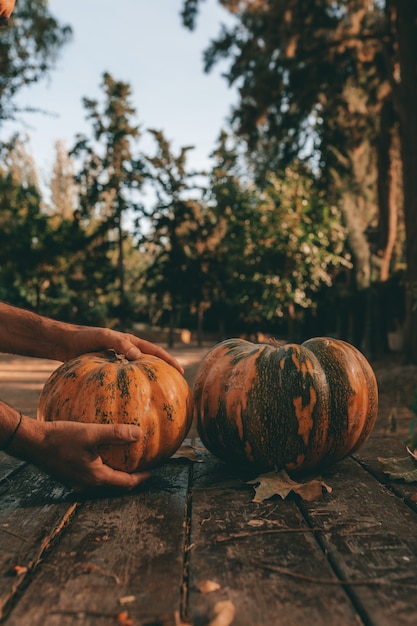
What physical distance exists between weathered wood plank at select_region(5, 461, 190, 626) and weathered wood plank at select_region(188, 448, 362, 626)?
56 millimetres

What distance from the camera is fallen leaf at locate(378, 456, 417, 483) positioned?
1931 millimetres

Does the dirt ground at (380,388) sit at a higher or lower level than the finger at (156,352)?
lower

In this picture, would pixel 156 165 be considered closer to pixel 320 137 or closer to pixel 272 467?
pixel 320 137

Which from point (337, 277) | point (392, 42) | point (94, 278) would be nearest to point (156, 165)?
point (94, 278)

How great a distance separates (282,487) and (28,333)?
1.19 metres

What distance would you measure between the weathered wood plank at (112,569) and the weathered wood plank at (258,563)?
6 centimetres

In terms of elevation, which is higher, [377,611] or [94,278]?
[94,278]

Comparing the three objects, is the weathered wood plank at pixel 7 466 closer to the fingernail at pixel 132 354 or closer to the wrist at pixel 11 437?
the wrist at pixel 11 437

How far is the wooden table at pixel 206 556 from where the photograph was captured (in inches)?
42.2

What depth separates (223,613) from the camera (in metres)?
1.05

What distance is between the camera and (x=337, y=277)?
15.9 m

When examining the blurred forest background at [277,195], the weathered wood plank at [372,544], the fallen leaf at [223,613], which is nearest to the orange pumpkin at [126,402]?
the weathered wood plank at [372,544]

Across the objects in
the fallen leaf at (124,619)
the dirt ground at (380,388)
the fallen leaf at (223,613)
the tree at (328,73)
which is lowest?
the dirt ground at (380,388)

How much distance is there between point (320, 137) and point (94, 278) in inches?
358
